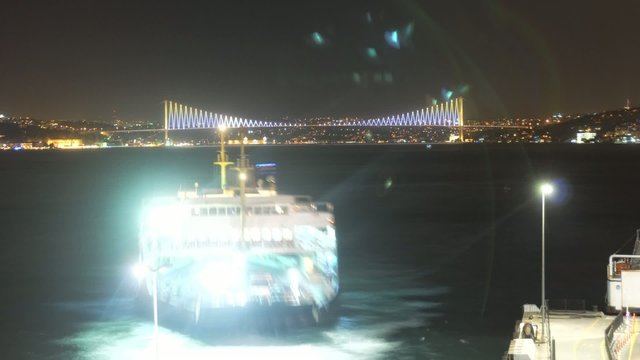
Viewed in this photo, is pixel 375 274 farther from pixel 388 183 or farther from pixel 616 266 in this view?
pixel 388 183

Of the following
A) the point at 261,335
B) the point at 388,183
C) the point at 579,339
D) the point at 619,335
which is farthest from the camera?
the point at 388,183

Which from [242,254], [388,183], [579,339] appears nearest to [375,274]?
[242,254]

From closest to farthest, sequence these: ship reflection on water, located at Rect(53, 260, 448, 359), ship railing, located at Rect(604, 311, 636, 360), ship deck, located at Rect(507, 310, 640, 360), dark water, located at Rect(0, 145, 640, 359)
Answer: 1. ship railing, located at Rect(604, 311, 636, 360)
2. ship deck, located at Rect(507, 310, 640, 360)
3. ship reflection on water, located at Rect(53, 260, 448, 359)
4. dark water, located at Rect(0, 145, 640, 359)

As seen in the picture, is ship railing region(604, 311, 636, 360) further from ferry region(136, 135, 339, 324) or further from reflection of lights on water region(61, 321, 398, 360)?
ferry region(136, 135, 339, 324)

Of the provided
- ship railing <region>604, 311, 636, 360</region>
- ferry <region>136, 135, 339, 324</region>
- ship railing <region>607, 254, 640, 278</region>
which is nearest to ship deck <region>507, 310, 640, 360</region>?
ship railing <region>604, 311, 636, 360</region>

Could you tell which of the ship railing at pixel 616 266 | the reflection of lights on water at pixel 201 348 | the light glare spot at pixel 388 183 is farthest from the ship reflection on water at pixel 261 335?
the light glare spot at pixel 388 183

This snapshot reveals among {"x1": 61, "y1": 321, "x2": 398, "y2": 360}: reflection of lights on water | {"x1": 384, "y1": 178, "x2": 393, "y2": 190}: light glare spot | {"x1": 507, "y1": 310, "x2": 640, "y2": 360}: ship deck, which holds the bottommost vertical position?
{"x1": 61, "y1": 321, "x2": 398, "y2": 360}: reflection of lights on water

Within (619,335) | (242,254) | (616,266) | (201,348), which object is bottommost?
(201,348)

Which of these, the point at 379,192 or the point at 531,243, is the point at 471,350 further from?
the point at 379,192
